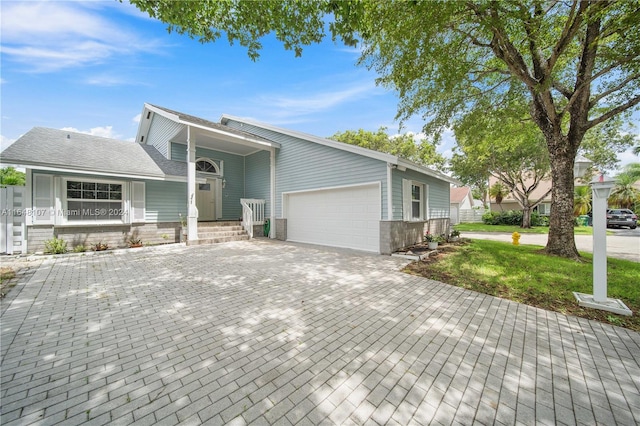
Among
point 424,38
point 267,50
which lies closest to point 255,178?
point 267,50

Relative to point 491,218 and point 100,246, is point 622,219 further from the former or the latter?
point 100,246

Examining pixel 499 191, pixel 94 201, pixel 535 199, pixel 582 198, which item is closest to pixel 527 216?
pixel 499 191

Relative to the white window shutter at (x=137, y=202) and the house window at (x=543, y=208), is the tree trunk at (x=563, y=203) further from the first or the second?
the house window at (x=543, y=208)

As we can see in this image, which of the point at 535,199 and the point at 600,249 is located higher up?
the point at 535,199

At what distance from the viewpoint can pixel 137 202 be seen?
9031 millimetres

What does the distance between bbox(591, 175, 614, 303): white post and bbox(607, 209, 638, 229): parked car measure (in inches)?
880

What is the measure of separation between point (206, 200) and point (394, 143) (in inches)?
702

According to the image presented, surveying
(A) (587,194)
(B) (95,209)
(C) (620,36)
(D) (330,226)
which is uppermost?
(C) (620,36)

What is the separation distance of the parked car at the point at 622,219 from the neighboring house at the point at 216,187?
16.3 meters

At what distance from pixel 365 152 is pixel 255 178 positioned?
6750 mm

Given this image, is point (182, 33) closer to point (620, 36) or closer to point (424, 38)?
point (424, 38)

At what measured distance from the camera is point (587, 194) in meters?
22.3

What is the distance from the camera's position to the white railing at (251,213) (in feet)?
35.5

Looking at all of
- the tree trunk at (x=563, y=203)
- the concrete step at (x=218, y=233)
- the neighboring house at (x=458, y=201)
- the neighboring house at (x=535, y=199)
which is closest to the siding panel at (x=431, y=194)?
the tree trunk at (x=563, y=203)
